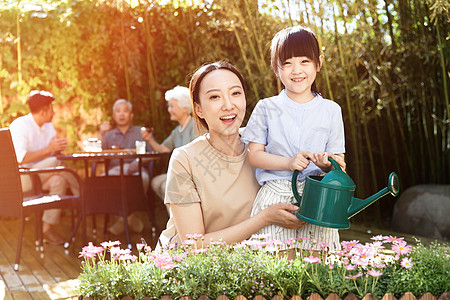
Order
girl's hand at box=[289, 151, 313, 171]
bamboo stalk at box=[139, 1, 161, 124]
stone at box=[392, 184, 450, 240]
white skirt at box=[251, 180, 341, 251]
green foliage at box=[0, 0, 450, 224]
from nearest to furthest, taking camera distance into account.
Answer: girl's hand at box=[289, 151, 313, 171] < white skirt at box=[251, 180, 341, 251] < stone at box=[392, 184, 450, 240] < green foliage at box=[0, 0, 450, 224] < bamboo stalk at box=[139, 1, 161, 124]

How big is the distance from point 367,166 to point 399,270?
4.71 meters

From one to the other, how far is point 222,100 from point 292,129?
9.5 inches

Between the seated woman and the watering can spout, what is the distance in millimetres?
245

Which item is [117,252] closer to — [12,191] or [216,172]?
[216,172]

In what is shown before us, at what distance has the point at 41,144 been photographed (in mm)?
5141

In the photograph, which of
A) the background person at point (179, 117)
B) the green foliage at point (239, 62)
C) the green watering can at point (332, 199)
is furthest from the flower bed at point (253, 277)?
the background person at point (179, 117)

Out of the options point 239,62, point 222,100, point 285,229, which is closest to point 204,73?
point 222,100

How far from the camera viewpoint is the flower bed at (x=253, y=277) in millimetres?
1321

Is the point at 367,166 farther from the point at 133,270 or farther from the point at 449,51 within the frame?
the point at 133,270

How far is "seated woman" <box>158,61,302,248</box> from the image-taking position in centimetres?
172

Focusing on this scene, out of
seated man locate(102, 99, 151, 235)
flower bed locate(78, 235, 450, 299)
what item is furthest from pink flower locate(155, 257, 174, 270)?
seated man locate(102, 99, 151, 235)

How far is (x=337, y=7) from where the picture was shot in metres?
4.77

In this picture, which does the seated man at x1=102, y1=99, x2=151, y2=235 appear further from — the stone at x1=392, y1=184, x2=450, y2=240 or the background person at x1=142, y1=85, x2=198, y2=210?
the stone at x1=392, y1=184, x2=450, y2=240

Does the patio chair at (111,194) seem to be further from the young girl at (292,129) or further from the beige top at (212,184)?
the young girl at (292,129)
